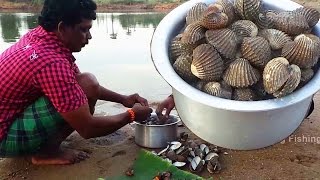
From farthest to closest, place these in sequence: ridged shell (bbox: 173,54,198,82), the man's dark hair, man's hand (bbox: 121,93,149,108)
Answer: man's hand (bbox: 121,93,149,108) → ridged shell (bbox: 173,54,198,82) → the man's dark hair

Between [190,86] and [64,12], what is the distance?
934 millimetres

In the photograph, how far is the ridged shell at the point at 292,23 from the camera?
2713 mm

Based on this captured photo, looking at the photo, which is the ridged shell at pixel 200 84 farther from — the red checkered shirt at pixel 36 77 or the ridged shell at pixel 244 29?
Answer: the red checkered shirt at pixel 36 77

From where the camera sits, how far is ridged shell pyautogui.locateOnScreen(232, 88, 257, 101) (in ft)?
8.21

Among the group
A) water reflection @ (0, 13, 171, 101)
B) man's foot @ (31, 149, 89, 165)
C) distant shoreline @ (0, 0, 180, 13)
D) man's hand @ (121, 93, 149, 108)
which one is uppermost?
man's hand @ (121, 93, 149, 108)

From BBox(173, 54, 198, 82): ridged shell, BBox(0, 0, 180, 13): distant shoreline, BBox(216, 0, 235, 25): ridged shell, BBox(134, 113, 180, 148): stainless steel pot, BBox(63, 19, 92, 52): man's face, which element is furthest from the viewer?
BBox(0, 0, 180, 13): distant shoreline

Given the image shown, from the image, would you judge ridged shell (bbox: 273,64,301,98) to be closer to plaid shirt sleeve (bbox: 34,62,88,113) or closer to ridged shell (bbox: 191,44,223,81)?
ridged shell (bbox: 191,44,223,81)

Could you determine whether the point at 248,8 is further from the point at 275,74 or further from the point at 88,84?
the point at 88,84

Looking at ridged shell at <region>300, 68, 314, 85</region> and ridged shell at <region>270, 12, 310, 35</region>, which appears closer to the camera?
ridged shell at <region>300, 68, 314, 85</region>

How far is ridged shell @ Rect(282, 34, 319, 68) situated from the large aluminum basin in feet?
0.45

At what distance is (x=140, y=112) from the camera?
3.00m

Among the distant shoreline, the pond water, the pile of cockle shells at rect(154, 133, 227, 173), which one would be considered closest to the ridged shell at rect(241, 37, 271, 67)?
the pile of cockle shells at rect(154, 133, 227, 173)

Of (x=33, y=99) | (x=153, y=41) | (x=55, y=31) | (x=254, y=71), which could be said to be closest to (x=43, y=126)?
(x=33, y=99)

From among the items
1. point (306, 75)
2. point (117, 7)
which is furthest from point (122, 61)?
point (117, 7)
